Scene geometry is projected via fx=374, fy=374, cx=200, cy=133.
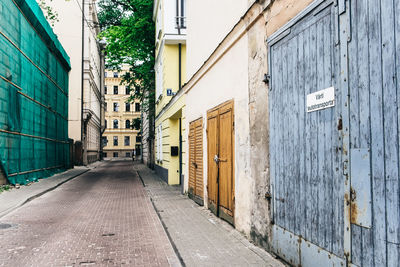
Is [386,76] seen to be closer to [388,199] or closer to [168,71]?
[388,199]

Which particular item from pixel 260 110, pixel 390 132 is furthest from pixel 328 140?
pixel 260 110

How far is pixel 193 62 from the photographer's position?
11.8 meters

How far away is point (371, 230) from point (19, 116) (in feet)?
49.0

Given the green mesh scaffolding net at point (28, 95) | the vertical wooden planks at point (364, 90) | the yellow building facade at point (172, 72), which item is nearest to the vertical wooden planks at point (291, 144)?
the vertical wooden planks at point (364, 90)

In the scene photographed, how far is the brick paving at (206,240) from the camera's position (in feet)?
15.9

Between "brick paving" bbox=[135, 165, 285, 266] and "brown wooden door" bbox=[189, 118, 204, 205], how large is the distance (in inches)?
28.7

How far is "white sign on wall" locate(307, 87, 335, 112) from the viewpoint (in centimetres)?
365

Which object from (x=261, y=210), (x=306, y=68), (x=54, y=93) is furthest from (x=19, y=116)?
(x=306, y=68)

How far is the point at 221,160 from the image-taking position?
25.5ft

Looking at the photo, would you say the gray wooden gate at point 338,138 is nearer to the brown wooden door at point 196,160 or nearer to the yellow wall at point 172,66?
the brown wooden door at point 196,160

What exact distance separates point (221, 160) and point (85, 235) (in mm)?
3005

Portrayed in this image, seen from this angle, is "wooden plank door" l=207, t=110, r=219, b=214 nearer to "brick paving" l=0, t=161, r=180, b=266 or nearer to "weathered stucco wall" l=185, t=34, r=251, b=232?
"weathered stucco wall" l=185, t=34, r=251, b=232

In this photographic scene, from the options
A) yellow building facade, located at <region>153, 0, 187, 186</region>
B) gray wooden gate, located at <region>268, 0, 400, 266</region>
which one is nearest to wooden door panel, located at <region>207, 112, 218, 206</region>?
gray wooden gate, located at <region>268, 0, 400, 266</region>

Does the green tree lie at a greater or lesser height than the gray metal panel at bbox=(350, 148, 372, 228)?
greater
